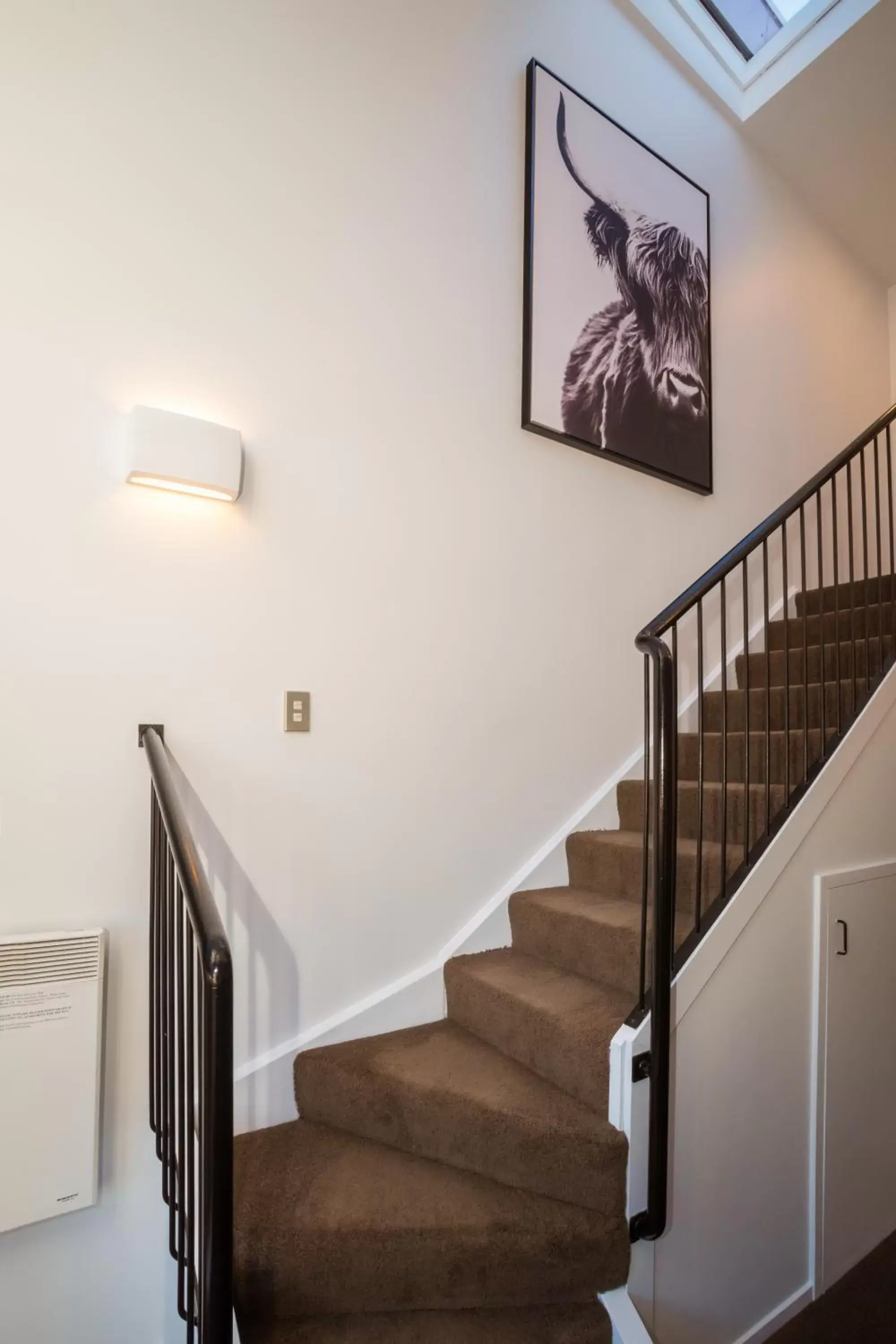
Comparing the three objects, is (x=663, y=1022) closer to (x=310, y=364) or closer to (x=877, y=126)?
(x=310, y=364)

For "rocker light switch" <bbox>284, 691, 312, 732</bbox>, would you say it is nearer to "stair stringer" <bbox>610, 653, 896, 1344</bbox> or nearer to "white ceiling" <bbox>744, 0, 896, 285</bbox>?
"stair stringer" <bbox>610, 653, 896, 1344</bbox>

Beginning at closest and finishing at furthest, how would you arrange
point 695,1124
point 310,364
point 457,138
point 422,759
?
point 695,1124, point 310,364, point 422,759, point 457,138

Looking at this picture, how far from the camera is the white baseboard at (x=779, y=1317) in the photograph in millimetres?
1989

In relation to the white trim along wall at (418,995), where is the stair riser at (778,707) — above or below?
above

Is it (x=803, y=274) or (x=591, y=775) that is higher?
(x=803, y=274)

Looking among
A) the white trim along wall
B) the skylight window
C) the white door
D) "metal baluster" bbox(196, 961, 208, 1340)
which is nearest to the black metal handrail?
"metal baluster" bbox(196, 961, 208, 1340)

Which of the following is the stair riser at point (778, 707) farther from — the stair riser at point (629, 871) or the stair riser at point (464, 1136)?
the stair riser at point (464, 1136)

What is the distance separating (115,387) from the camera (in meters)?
1.86

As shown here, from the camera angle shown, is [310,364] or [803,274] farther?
[803,274]

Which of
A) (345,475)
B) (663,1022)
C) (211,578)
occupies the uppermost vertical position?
(345,475)

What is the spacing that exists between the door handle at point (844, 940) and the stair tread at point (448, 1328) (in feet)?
4.09

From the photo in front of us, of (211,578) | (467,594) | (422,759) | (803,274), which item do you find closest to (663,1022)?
(422,759)

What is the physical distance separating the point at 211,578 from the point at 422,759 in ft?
2.81

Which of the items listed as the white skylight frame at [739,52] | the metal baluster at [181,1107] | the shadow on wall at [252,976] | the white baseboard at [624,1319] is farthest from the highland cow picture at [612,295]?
the white baseboard at [624,1319]
